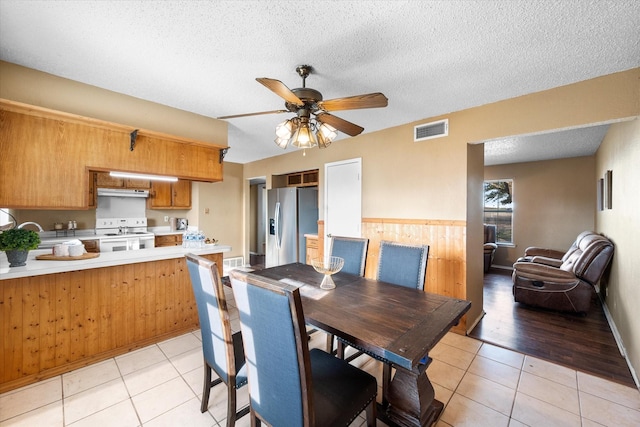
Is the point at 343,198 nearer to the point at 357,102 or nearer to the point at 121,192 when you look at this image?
the point at 357,102

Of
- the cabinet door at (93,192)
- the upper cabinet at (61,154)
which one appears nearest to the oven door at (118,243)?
the cabinet door at (93,192)

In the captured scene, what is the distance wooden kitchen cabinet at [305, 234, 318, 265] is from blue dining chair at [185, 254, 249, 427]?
10.1 feet

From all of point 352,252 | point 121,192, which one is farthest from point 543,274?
point 121,192

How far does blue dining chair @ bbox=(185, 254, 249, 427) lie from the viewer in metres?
1.45

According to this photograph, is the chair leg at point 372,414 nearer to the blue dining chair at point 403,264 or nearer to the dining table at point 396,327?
the dining table at point 396,327

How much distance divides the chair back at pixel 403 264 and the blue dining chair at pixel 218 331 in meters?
1.41

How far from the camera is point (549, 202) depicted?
18.3 ft

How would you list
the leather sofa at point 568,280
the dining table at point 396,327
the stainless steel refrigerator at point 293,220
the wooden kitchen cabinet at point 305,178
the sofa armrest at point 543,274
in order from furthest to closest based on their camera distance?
the wooden kitchen cabinet at point 305,178, the stainless steel refrigerator at point 293,220, the sofa armrest at point 543,274, the leather sofa at point 568,280, the dining table at point 396,327

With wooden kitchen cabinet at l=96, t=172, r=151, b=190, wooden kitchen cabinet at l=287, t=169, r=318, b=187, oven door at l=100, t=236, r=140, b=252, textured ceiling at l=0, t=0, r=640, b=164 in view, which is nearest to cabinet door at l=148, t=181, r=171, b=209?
wooden kitchen cabinet at l=96, t=172, r=151, b=190

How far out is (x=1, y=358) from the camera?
193cm

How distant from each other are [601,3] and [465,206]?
72.4 inches

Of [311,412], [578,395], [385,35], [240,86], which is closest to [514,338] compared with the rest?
[578,395]

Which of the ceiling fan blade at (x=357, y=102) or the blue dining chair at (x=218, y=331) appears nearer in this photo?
the blue dining chair at (x=218, y=331)

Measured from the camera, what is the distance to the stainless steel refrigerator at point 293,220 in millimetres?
5051
